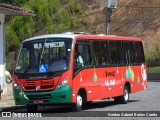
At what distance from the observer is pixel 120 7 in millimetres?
71625

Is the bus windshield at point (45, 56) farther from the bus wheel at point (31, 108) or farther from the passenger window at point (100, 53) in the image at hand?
the passenger window at point (100, 53)

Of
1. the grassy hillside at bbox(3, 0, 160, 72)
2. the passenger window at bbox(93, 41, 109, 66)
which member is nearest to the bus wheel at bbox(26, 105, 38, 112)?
the passenger window at bbox(93, 41, 109, 66)

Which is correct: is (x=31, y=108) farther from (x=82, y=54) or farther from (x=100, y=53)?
(x=100, y=53)

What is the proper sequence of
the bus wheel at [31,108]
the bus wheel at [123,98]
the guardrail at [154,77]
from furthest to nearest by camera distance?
the guardrail at [154,77] < the bus wheel at [123,98] < the bus wheel at [31,108]

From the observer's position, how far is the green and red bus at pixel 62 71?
18.6m

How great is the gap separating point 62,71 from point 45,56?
974 millimetres

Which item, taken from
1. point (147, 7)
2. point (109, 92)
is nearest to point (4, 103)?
point (109, 92)

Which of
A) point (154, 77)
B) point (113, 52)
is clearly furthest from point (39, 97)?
point (154, 77)

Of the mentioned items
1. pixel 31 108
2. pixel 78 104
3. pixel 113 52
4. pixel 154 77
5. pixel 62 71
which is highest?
pixel 113 52

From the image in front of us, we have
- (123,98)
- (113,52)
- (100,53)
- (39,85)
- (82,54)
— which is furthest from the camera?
(123,98)

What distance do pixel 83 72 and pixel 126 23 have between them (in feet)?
162

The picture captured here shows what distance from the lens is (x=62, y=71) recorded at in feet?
60.9

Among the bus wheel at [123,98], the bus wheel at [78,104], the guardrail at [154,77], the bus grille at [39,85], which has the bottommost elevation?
the guardrail at [154,77]

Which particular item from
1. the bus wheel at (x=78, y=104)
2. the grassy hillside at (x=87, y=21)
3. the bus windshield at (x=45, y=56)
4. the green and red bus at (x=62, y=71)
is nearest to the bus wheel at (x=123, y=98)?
the green and red bus at (x=62, y=71)
